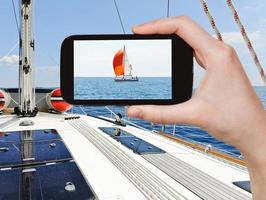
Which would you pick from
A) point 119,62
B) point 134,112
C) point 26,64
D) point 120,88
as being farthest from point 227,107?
point 26,64

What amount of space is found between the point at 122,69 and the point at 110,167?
1606 mm

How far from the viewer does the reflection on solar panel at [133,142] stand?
3.13m

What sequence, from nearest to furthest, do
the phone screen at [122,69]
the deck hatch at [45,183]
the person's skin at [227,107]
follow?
1. the person's skin at [227,107]
2. the phone screen at [122,69]
3. the deck hatch at [45,183]

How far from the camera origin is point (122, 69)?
3.45ft

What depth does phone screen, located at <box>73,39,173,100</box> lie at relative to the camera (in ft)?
3.40

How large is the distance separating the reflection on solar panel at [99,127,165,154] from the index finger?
2236mm

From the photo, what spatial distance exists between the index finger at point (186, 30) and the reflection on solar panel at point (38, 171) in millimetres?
1345

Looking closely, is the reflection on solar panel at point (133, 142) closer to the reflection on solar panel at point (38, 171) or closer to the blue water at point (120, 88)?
the reflection on solar panel at point (38, 171)

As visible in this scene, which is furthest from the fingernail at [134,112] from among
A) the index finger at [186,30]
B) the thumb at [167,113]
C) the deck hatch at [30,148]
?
the deck hatch at [30,148]

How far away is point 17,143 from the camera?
3.36 m

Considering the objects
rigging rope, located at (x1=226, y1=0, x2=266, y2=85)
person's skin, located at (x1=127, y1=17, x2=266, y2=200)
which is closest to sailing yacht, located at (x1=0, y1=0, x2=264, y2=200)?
Answer: person's skin, located at (x1=127, y1=17, x2=266, y2=200)

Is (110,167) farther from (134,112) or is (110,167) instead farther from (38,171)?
(134,112)

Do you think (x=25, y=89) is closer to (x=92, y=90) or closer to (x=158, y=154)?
(x=158, y=154)

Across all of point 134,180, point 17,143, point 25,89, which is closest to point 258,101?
point 134,180
